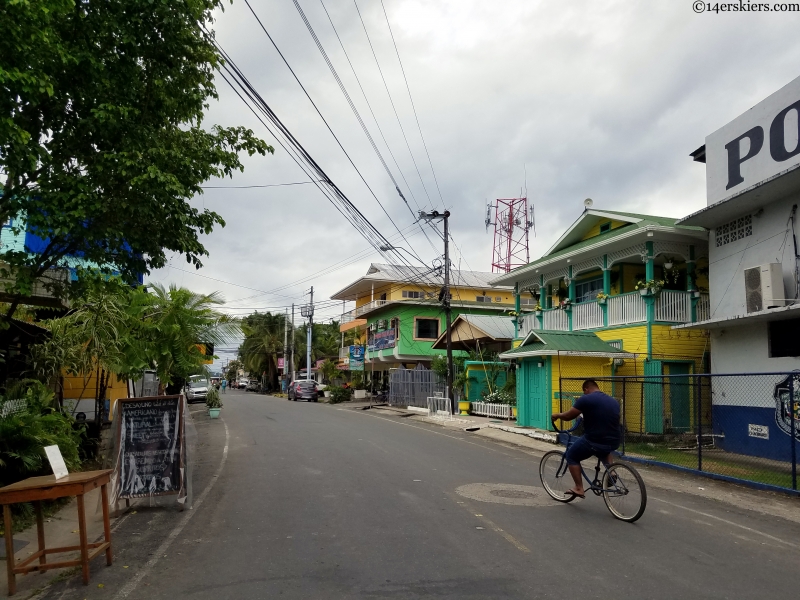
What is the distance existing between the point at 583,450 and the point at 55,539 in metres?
6.51

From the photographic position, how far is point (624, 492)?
7816 millimetres

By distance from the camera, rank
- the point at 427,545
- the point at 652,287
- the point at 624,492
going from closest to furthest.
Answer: the point at 427,545, the point at 624,492, the point at 652,287

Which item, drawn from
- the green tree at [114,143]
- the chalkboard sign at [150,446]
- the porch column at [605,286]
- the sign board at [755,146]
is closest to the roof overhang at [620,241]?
the porch column at [605,286]

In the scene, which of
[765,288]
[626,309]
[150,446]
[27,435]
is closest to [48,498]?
[150,446]

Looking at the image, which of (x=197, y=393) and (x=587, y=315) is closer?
(x=587, y=315)

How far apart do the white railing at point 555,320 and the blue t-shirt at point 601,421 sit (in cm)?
1518

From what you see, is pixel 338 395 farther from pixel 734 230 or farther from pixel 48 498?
pixel 48 498

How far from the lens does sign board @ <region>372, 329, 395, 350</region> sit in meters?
44.0

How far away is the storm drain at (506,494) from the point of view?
29.2 ft

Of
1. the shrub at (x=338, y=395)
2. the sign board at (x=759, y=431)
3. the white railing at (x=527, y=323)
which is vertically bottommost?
the shrub at (x=338, y=395)

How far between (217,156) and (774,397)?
1265 centimetres

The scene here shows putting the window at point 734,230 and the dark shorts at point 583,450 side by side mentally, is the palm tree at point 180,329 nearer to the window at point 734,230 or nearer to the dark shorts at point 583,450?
the dark shorts at point 583,450

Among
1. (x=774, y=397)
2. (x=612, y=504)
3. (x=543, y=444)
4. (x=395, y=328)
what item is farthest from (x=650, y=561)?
(x=395, y=328)

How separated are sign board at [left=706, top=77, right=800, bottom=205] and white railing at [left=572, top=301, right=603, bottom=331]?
6114 mm
